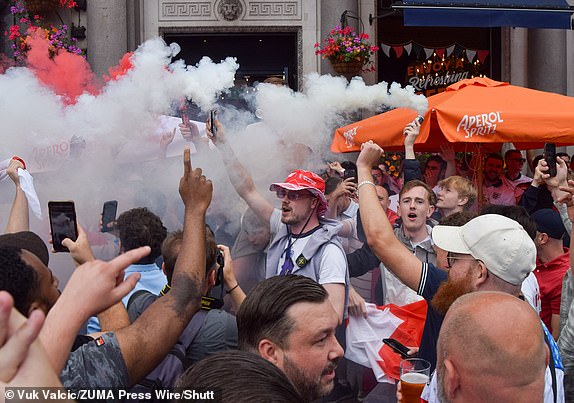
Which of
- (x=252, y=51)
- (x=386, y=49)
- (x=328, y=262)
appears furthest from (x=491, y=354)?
(x=386, y=49)

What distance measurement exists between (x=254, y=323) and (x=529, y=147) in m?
7.24

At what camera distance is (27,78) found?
19.1 ft

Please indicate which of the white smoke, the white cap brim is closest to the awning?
the white smoke

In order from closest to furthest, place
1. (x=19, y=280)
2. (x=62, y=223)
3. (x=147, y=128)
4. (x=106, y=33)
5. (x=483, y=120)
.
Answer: (x=19, y=280) → (x=62, y=223) → (x=147, y=128) → (x=483, y=120) → (x=106, y=33)

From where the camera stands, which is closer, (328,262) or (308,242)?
(328,262)

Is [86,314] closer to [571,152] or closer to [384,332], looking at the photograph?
[384,332]

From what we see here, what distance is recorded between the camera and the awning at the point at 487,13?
1120cm

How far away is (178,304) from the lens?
8.73 feet

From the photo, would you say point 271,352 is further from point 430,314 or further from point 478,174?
point 478,174

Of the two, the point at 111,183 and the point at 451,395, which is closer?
the point at 451,395

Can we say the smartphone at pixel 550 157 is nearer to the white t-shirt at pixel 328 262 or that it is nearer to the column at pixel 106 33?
the white t-shirt at pixel 328 262

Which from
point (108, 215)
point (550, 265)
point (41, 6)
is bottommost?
point (550, 265)

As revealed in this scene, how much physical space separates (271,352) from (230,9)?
11.4 m

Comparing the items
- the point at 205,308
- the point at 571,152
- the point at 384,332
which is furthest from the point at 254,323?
the point at 571,152
